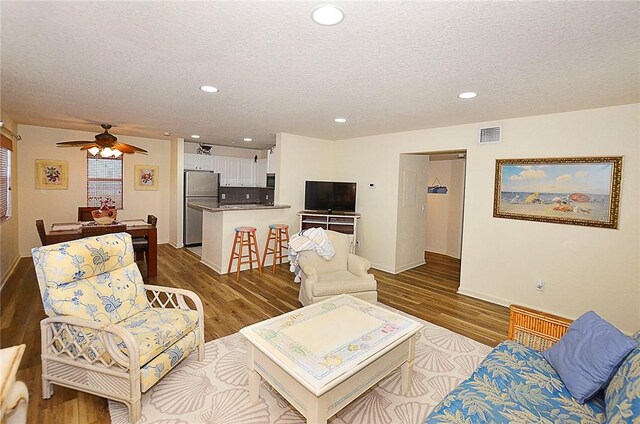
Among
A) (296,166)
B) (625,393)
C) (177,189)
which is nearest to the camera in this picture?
(625,393)

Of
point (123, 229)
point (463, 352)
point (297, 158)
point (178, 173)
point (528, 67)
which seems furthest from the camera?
point (178, 173)

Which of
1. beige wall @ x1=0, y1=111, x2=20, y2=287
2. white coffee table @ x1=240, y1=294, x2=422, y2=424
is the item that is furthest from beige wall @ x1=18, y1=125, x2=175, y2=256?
white coffee table @ x1=240, y1=294, x2=422, y2=424

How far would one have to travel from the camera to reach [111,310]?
228cm

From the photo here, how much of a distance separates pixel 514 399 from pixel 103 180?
7.19 metres

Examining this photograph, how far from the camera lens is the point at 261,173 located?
838 cm

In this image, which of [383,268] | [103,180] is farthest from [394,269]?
[103,180]

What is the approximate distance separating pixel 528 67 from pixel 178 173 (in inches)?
242

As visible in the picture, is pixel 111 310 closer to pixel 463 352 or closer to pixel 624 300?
pixel 463 352

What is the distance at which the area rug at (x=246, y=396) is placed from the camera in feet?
6.46

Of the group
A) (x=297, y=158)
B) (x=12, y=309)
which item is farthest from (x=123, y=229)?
(x=297, y=158)

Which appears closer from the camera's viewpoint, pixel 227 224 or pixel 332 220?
pixel 227 224

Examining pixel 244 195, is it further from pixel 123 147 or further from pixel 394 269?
pixel 394 269

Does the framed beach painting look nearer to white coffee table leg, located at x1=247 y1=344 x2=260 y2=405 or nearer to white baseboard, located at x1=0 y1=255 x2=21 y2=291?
white coffee table leg, located at x1=247 y1=344 x2=260 y2=405

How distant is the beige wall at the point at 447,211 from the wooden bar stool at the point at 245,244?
4161 millimetres
